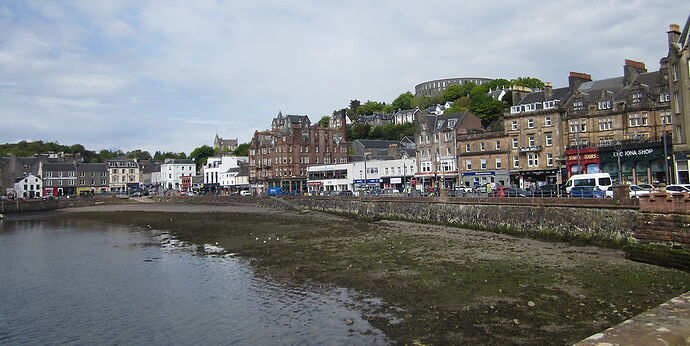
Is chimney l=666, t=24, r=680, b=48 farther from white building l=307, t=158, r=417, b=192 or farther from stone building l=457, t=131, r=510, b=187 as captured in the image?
white building l=307, t=158, r=417, b=192

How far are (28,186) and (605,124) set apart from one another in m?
132

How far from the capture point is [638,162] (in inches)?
1938

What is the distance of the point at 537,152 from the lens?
59.8m

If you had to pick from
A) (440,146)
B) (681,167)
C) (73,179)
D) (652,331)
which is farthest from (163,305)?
(73,179)

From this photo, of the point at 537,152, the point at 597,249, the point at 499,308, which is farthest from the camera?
the point at 537,152

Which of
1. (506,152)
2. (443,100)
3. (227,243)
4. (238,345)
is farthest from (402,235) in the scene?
(443,100)

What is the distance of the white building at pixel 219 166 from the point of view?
5143 inches

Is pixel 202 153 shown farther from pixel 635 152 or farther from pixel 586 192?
pixel 586 192

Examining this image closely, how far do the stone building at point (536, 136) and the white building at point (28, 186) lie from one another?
120257 mm

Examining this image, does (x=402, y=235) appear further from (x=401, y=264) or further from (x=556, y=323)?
(x=556, y=323)

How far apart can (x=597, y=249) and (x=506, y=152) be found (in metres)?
38.0

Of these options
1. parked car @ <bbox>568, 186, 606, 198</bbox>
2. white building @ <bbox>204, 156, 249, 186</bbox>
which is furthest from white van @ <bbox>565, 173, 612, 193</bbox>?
white building @ <bbox>204, 156, 249, 186</bbox>

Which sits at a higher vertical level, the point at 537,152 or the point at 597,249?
the point at 537,152

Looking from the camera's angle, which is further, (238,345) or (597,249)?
(597,249)
